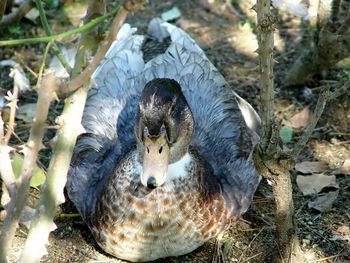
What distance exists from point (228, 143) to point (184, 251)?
0.73 metres

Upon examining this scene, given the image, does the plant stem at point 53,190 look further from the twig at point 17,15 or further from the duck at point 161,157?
the twig at point 17,15

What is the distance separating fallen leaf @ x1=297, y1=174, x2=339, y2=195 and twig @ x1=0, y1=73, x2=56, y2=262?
6.83ft

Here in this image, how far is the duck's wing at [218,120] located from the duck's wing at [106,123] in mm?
140

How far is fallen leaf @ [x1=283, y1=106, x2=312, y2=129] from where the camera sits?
174 inches

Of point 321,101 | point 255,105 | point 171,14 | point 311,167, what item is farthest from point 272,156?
point 171,14

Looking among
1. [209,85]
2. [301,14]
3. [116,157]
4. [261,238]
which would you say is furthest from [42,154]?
[301,14]

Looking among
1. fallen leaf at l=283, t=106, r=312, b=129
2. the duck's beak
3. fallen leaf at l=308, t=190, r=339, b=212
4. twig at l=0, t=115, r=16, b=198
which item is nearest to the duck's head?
the duck's beak

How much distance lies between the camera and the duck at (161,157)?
3.22m

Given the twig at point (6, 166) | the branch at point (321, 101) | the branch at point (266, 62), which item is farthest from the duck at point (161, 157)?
the twig at point (6, 166)

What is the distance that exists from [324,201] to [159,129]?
112cm

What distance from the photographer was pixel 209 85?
407 cm

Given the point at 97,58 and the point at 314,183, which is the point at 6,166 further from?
the point at 314,183

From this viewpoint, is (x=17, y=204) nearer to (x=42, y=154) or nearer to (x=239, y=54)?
(x=42, y=154)

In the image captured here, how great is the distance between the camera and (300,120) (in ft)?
14.5
